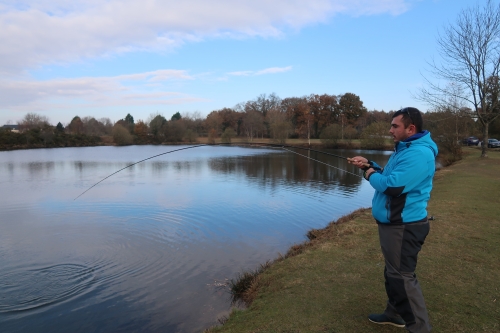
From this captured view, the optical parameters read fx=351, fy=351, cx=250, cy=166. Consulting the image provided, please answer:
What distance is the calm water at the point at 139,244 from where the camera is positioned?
5.84 meters

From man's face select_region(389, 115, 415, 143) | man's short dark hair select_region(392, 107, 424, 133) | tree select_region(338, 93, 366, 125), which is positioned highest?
tree select_region(338, 93, 366, 125)

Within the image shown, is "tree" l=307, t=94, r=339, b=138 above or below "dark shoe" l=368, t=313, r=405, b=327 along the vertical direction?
above

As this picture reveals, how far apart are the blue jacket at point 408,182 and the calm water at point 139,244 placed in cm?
345

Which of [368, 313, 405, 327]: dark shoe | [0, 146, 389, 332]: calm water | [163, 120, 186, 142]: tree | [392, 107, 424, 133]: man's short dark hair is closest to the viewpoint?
[392, 107, 424, 133]: man's short dark hair

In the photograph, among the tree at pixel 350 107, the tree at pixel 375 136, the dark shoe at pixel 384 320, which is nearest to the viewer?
the dark shoe at pixel 384 320

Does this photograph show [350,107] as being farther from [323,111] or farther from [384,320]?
[384,320]

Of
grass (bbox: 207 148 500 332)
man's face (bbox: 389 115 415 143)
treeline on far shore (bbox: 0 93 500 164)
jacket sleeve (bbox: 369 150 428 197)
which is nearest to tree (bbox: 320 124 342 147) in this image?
treeline on far shore (bbox: 0 93 500 164)

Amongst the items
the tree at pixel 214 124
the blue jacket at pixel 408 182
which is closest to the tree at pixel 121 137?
the tree at pixel 214 124

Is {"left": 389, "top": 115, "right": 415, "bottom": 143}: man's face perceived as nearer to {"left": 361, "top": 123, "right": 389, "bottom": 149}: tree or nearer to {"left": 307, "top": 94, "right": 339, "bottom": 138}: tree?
{"left": 361, "top": 123, "right": 389, "bottom": 149}: tree

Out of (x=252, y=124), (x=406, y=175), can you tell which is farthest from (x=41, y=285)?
(x=252, y=124)

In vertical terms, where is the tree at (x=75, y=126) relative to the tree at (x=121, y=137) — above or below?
above

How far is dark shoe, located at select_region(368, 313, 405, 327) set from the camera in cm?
362

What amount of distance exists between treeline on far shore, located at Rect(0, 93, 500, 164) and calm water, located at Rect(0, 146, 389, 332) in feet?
A: 129

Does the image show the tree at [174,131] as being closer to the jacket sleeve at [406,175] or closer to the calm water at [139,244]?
the calm water at [139,244]
